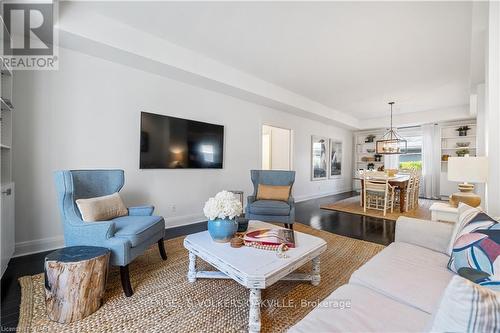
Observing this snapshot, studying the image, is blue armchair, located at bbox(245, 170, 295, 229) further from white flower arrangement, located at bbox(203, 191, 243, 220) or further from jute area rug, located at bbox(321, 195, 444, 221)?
jute area rug, located at bbox(321, 195, 444, 221)

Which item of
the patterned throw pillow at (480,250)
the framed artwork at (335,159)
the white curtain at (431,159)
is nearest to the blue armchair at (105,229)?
the patterned throw pillow at (480,250)

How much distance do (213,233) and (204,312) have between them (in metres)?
0.55

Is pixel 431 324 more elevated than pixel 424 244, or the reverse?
pixel 431 324

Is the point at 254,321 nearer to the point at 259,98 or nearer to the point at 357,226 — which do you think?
the point at 357,226

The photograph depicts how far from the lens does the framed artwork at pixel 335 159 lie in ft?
23.4

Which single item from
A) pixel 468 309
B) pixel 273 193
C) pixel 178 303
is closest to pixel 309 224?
pixel 273 193

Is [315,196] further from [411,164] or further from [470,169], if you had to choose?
[470,169]

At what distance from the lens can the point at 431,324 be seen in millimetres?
646

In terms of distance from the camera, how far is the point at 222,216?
1.79 metres

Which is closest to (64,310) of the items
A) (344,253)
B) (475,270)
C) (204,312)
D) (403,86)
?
(204,312)

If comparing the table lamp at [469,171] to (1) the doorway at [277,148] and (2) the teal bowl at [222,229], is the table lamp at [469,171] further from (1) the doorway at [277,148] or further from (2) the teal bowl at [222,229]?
(1) the doorway at [277,148]

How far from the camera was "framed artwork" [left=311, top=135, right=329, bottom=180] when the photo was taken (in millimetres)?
6387

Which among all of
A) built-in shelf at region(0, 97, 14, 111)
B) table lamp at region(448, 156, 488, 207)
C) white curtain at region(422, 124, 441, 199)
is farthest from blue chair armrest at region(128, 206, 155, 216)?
white curtain at region(422, 124, 441, 199)

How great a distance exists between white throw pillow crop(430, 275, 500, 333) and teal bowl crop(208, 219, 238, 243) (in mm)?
1407
